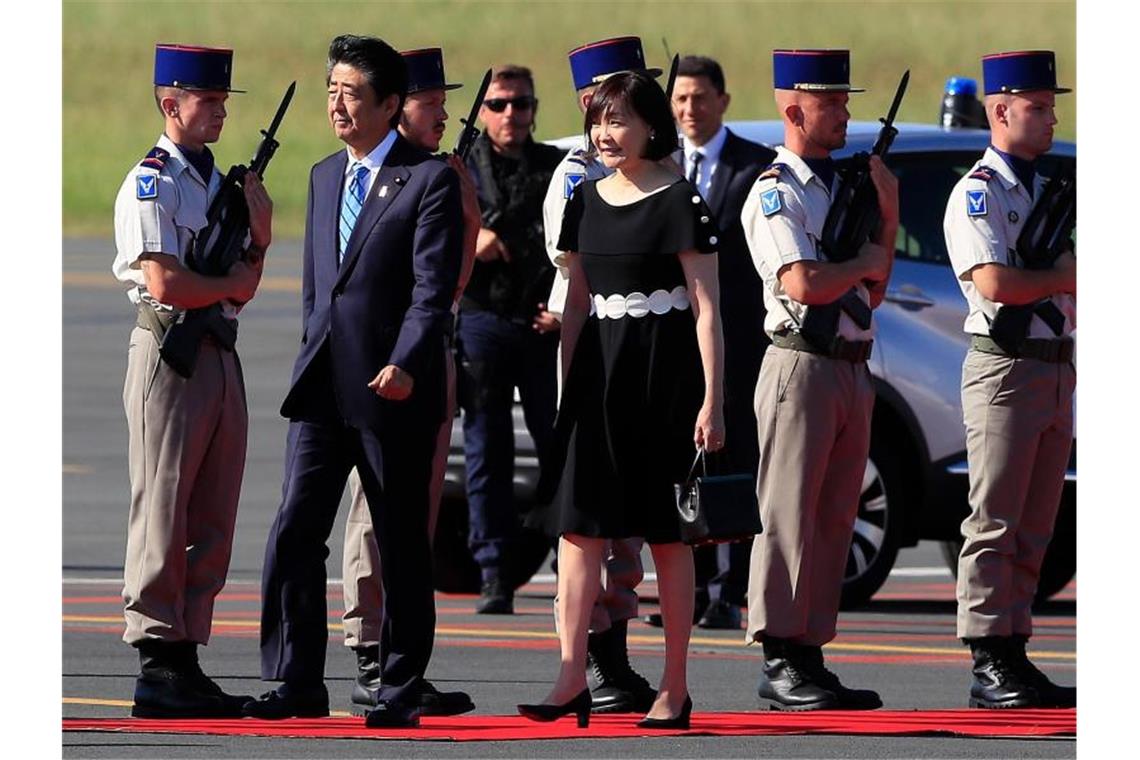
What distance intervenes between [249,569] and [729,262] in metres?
3.62

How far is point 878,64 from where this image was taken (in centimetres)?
5291

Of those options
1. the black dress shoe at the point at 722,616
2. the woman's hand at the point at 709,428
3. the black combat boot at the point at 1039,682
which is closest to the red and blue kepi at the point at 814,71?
the woman's hand at the point at 709,428

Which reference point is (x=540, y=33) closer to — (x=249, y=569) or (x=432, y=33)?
(x=432, y=33)

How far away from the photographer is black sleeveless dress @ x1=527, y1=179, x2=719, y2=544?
8.55 meters

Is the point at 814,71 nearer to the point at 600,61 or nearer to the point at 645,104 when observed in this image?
the point at 600,61

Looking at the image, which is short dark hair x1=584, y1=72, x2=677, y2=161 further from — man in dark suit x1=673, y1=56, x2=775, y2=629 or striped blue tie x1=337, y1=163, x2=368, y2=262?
man in dark suit x1=673, y1=56, x2=775, y2=629

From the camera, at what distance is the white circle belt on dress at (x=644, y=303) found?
28.1ft

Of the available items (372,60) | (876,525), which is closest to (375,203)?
(372,60)

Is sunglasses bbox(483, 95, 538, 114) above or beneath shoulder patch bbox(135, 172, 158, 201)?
above

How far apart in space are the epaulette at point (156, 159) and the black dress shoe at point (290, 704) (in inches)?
57.1

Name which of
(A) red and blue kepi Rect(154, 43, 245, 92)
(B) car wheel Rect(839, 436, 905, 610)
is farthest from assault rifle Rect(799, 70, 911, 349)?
(B) car wheel Rect(839, 436, 905, 610)

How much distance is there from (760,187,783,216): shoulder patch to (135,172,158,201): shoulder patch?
5.79ft

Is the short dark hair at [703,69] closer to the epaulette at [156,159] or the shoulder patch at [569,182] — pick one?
the shoulder patch at [569,182]
